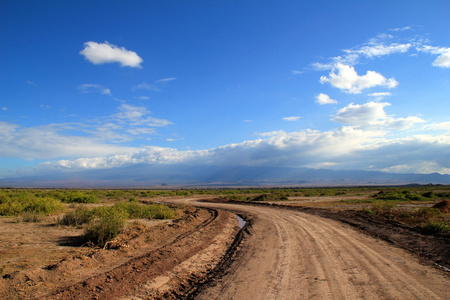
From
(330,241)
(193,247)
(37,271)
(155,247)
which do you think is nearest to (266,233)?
(330,241)

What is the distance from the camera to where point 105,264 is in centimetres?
811

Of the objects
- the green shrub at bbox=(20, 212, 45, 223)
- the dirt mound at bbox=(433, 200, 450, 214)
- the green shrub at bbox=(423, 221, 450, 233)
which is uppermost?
the green shrub at bbox=(20, 212, 45, 223)

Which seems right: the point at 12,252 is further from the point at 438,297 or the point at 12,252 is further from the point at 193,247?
the point at 438,297

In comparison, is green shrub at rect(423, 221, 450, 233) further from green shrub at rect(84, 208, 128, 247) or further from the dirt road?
green shrub at rect(84, 208, 128, 247)

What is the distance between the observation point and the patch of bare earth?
6152 millimetres

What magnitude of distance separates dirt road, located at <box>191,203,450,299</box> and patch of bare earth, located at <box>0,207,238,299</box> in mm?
1261

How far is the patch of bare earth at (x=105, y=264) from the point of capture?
6152 millimetres

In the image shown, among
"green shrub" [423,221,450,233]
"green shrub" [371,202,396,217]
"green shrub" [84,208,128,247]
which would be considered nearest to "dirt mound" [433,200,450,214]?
"green shrub" [371,202,396,217]

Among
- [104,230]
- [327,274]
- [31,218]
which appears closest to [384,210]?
[327,274]

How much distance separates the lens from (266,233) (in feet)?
45.9

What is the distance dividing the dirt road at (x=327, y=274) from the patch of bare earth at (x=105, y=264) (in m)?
1.26

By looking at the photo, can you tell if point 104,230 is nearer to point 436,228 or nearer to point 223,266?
point 223,266

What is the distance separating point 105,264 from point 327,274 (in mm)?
Result: 6577

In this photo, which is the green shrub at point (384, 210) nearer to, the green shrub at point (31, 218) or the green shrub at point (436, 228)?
the green shrub at point (436, 228)
